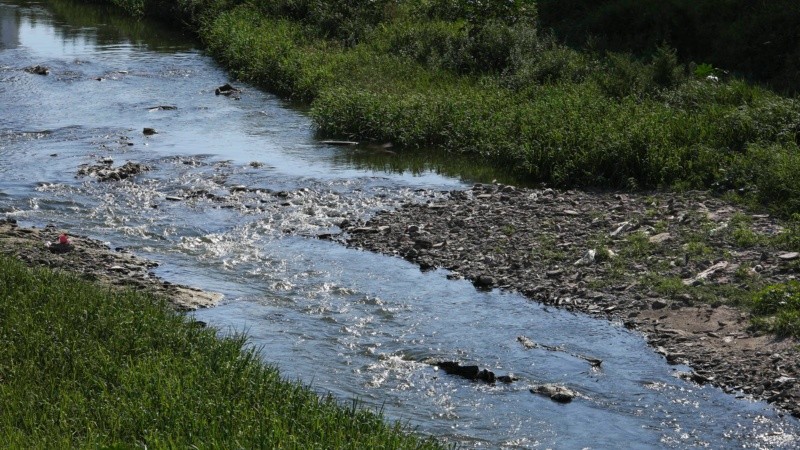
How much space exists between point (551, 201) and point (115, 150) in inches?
334

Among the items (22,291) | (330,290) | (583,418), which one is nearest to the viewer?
(583,418)

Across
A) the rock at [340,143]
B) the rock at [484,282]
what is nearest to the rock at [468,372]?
the rock at [484,282]

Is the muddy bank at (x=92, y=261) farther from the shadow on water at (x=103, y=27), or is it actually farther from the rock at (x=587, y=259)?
the shadow on water at (x=103, y=27)

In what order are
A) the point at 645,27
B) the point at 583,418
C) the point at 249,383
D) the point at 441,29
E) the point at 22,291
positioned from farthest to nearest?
1. the point at 441,29
2. the point at 645,27
3. the point at 22,291
4. the point at 583,418
5. the point at 249,383

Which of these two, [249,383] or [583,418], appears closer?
[249,383]

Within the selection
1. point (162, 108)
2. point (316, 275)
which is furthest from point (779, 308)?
point (162, 108)

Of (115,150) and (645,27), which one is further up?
(645,27)

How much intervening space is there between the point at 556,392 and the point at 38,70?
820 inches

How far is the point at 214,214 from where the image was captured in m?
17.0

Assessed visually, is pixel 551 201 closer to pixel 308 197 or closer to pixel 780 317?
pixel 308 197

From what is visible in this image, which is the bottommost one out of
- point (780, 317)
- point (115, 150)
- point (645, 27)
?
point (115, 150)

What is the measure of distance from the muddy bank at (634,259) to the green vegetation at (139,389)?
14.0 ft

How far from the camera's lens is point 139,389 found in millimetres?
8938

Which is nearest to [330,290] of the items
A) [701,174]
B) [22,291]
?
[22,291]
